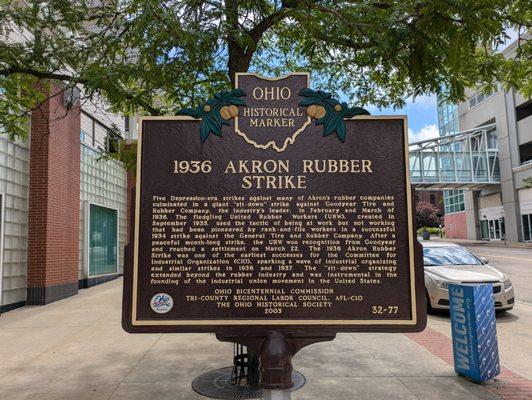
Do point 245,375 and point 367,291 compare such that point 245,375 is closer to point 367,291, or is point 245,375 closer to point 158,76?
point 367,291

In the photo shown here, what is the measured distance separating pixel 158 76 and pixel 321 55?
3.73 m

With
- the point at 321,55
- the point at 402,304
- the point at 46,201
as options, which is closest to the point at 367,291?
the point at 402,304

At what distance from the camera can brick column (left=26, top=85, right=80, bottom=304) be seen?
448 inches

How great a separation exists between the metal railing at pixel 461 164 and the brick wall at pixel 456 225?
8.89 m

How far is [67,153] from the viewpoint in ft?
42.2

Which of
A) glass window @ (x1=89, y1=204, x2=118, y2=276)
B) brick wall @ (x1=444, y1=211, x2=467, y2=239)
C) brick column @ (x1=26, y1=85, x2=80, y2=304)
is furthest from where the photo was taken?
brick wall @ (x1=444, y1=211, x2=467, y2=239)

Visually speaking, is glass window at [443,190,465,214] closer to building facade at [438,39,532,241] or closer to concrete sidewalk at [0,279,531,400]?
building facade at [438,39,532,241]

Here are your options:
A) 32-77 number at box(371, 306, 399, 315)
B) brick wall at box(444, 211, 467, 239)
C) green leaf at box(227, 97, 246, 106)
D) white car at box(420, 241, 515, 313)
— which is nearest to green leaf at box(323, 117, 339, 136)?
green leaf at box(227, 97, 246, 106)

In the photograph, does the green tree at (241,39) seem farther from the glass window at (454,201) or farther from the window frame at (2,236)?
the glass window at (454,201)

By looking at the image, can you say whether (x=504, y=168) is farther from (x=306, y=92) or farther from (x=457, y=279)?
(x=306, y=92)

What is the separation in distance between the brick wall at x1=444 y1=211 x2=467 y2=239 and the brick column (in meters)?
45.9

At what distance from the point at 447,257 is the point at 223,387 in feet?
24.8

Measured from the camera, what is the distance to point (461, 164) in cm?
4238

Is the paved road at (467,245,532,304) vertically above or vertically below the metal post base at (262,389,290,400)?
below
